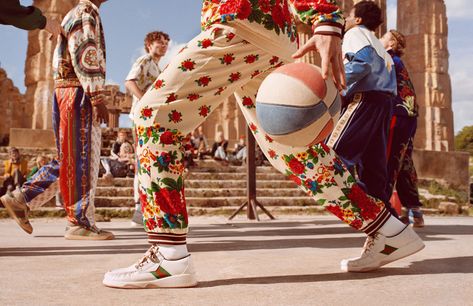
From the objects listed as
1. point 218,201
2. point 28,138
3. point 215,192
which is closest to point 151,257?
point 218,201

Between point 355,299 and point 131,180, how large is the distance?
7437 millimetres

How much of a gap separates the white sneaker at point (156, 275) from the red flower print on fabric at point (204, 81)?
658mm

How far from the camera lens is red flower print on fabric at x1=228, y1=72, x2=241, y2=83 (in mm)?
2180

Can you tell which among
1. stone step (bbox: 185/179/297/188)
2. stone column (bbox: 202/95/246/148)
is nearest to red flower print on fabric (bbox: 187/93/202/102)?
stone step (bbox: 185/179/297/188)

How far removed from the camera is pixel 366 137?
3.56 m

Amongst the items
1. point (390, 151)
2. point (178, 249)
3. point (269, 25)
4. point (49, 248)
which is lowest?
point (49, 248)

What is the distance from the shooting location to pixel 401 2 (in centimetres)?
Result: 2186

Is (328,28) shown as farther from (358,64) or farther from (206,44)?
(358,64)

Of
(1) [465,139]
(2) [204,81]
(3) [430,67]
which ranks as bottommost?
(2) [204,81]

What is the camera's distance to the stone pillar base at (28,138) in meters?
12.2

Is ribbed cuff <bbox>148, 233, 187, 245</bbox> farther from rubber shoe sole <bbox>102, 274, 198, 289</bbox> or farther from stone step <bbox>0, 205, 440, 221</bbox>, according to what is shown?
stone step <bbox>0, 205, 440, 221</bbox>

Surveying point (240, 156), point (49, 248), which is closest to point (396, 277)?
point (49, 248)

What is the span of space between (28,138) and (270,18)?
11241 millimetres

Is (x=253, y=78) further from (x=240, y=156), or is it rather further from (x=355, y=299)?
(x=240, y=156)
